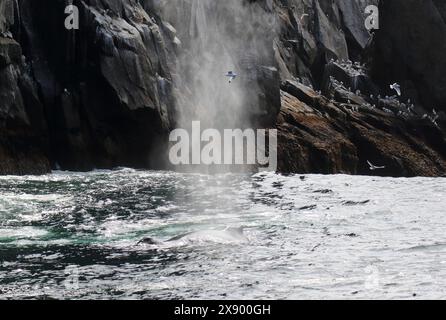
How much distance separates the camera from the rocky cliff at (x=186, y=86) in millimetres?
58500

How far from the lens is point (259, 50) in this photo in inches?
3039

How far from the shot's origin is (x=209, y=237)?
2745 centimetres

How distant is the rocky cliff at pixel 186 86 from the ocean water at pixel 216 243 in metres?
11.4

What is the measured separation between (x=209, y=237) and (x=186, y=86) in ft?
136

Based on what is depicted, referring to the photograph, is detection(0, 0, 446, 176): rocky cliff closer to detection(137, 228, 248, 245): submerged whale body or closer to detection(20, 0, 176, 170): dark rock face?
detection(20, 0, 176, 170): dark rock face

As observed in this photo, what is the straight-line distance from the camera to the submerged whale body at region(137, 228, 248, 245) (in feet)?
87.8

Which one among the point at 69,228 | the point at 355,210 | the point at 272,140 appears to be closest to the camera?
the point at 69,228

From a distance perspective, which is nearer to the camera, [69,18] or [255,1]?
[69,18]

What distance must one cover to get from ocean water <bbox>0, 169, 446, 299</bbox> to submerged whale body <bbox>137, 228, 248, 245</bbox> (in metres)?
0.05

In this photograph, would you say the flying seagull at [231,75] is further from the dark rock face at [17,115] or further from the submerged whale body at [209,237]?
the submerged whale body at [209,237]

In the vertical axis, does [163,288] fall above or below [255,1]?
below
